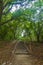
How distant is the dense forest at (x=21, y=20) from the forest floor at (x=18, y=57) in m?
0.83

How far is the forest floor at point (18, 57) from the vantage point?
245cm

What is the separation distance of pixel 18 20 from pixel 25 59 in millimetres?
1444

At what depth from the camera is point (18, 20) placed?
3863mm

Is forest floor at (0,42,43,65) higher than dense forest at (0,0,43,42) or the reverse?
the reverse

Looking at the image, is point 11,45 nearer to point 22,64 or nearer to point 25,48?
point 25,48

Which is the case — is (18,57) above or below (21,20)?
below

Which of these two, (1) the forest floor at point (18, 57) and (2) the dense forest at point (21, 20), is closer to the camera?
(1) the forest floor at point (18, 57)

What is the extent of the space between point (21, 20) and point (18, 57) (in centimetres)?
134

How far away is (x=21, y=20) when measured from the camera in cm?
383

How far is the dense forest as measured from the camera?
3783 mm

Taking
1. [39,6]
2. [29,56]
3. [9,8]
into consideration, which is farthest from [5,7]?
[29,56]

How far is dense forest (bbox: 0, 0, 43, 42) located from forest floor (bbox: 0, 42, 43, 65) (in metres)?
0.83

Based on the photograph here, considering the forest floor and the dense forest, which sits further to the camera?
the dense forest

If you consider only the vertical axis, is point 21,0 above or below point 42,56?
above
